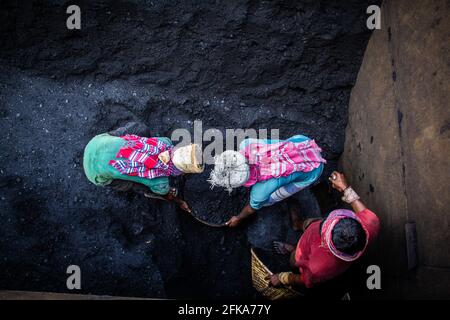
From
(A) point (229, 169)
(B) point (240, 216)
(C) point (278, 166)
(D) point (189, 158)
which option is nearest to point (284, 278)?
(B) point (240, 216)

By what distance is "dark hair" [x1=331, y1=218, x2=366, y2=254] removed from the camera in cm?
182

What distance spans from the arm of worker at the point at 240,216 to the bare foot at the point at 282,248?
0.45 metres

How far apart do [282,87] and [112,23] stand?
172cm

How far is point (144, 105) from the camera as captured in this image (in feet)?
9.91

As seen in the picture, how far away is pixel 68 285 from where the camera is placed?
8.99 feet

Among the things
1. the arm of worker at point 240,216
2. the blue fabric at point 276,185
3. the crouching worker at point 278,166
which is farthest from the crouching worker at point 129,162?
the arm of worker at point 240,216

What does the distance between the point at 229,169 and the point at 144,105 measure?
159cm

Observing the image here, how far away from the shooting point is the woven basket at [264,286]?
2.58 m

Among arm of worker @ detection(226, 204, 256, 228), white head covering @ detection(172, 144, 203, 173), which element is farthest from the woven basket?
white head covering @ detection(172, 144, 203, 173)

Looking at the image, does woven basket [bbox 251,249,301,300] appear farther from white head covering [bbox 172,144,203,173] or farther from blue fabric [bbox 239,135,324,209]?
white head covering [bbox 172,144,203,173]

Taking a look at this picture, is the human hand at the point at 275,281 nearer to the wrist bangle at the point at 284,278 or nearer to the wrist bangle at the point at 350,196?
the wrist bangle at the point at 284,278

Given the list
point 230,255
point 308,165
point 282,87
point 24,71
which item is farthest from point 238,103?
point 24,71
